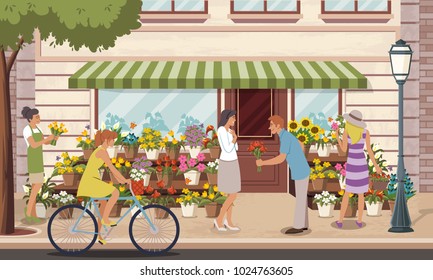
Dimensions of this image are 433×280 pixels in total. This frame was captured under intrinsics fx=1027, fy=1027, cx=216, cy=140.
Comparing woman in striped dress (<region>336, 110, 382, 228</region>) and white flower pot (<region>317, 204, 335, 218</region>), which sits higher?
woman in striped dress (<region>336, 110, 382, 228</region>)

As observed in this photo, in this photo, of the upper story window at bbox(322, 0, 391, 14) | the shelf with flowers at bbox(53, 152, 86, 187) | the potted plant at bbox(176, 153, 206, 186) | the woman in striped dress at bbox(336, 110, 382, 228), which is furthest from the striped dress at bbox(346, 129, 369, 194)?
the upper story window at bbox(322, 0, 391, 14)

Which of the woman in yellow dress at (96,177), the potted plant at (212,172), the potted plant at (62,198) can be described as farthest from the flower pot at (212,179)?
the woman in yellow dress at (96,177)

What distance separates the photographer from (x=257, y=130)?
26141 millimetres

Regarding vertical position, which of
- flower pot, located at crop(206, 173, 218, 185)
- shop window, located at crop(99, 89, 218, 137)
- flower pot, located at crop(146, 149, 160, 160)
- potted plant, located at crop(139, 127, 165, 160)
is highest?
shop window, located at crop(99, 89, 218, 137)

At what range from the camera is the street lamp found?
61.5ft

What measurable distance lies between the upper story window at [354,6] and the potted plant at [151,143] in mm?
5764

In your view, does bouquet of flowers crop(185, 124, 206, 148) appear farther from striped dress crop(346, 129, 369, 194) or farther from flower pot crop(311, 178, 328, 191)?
striped dress crop(346, 129, 369, 194)

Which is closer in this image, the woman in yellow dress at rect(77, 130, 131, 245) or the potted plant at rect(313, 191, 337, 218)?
the woman in yellow dress at rect(77, 130, 131, 245)

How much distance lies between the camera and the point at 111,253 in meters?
16.6

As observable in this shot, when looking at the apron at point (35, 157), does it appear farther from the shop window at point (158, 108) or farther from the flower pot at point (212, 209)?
the shop window at point (158, 108)

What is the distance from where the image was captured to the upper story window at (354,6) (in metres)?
26.1

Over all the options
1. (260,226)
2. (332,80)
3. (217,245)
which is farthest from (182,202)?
(332,80)

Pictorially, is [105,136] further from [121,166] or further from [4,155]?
[121,166]

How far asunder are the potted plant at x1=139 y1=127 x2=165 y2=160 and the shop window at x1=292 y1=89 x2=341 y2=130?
4.24 m
